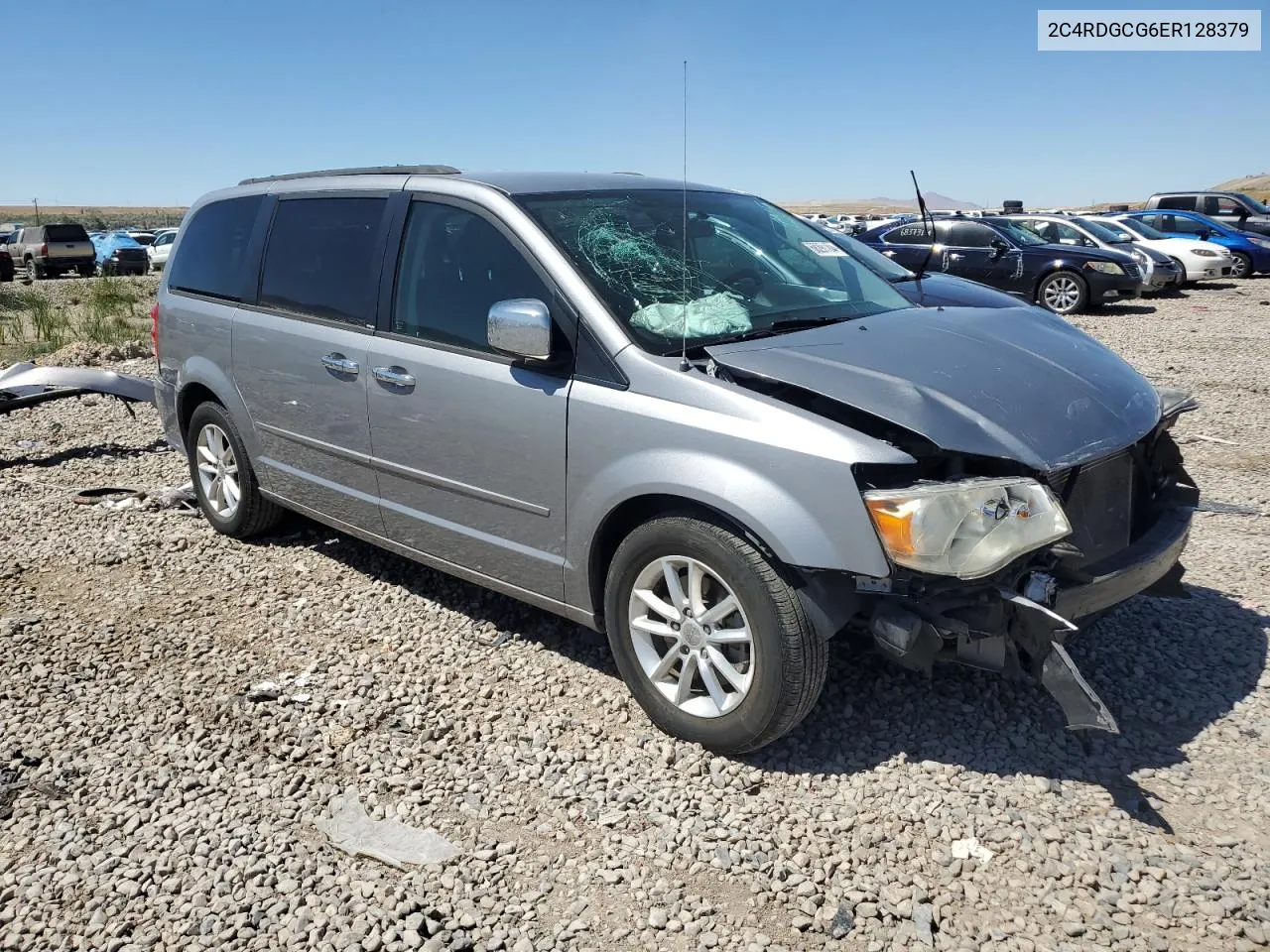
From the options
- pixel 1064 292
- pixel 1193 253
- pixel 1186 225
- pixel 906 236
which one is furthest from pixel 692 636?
pixel 1186 225

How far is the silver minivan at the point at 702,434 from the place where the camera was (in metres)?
3.09

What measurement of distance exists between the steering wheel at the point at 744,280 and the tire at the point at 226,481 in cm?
289

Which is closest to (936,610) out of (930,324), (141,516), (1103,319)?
(930,324)

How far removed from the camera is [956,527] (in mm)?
2980

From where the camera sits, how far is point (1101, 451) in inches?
131

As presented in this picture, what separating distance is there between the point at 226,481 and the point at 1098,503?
454 centimetres

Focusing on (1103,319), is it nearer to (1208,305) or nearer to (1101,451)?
(1208,305)

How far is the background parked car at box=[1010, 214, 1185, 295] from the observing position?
18266 millimetres

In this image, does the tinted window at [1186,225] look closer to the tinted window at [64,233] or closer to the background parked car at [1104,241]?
the background parked car at [1104,241]

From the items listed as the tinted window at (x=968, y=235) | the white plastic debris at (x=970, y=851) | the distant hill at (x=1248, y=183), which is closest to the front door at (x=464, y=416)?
the white plastic debris at (x=970, y=851)

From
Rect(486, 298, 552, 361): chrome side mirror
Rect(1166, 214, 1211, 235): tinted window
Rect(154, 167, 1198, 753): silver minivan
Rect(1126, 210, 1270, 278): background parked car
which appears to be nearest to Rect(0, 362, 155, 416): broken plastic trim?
Rect(154, 167, 1198, 753): silver minivan

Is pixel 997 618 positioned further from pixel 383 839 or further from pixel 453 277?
pixel 453 277

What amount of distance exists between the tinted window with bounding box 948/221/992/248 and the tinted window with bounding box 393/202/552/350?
14.7 m

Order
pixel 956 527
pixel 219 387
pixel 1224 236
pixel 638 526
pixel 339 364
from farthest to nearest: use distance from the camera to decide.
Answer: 1. pixel 1224 236
2. pixel 219 387
3. pixel 339 364
4. pixel 638 526
5. pixel 956 527
